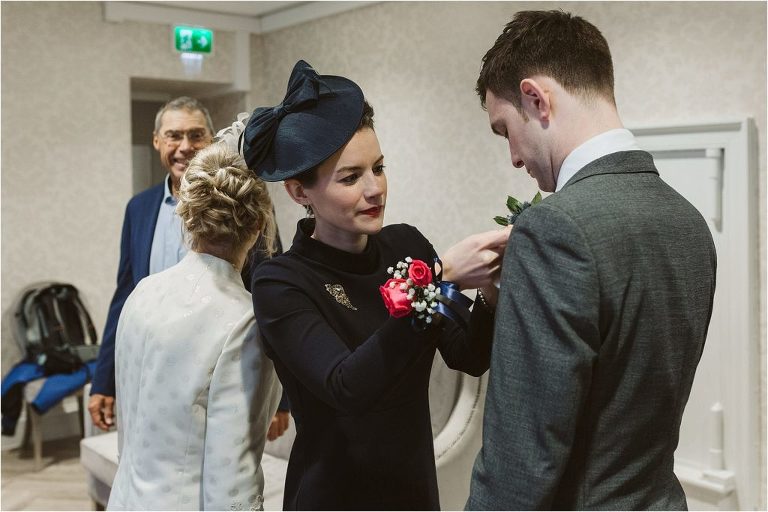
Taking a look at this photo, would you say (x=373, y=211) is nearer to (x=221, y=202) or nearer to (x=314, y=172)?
(x=314, y=172)

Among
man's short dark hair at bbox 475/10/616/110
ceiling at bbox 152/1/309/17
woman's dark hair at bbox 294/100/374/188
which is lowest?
woman's dark hair at bbox 294/100/374/188

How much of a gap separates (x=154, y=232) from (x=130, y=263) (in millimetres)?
152

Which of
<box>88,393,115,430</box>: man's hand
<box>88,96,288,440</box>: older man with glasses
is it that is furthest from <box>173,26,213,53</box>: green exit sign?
<box>88,393,115,430</box>: man's hand

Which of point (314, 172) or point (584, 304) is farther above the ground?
point (314, 172)

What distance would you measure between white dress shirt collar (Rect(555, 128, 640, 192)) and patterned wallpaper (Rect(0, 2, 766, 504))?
321 centimetres

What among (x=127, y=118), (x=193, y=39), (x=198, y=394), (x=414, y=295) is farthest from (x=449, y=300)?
(x=193, y=39)

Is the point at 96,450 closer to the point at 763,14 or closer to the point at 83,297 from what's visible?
the point at 83,297

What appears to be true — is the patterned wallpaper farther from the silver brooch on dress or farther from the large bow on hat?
the silver brooch on dress

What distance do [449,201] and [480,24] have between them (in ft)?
3.58

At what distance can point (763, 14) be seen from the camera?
3.30m

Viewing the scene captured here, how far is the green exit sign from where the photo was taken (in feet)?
19.6

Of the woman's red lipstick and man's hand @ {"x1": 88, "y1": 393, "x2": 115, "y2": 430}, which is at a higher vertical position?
the woman's red lipstick

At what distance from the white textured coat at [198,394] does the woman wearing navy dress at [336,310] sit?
12 cm

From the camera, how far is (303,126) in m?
1.37
